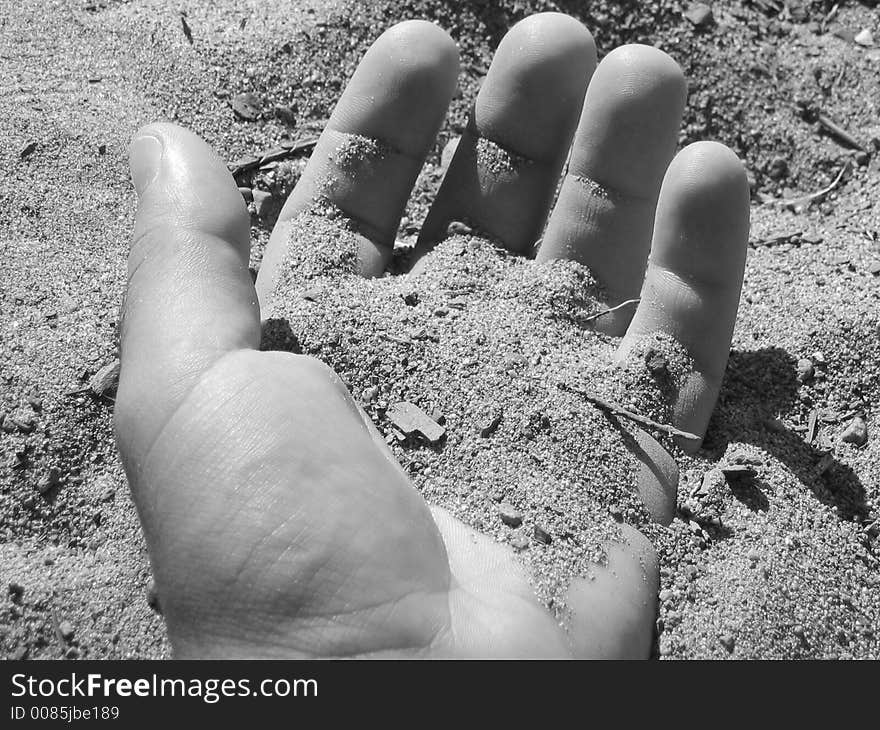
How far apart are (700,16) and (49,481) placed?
10.4 ft

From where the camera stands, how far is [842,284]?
302 cm

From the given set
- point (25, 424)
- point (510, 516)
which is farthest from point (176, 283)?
point (510, 516)

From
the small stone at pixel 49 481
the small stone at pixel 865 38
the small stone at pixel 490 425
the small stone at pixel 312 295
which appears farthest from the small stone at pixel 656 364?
the small stone at pixel 865 38

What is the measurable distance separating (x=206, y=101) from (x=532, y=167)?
54.0 inches

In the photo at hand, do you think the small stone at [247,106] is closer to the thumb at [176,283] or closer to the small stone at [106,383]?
the thumb at [176,283]

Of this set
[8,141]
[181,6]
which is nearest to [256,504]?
[8,141]

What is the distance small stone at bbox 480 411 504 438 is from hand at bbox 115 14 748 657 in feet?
1.01

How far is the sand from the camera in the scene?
2.29 meters

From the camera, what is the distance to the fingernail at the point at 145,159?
7.76 ft

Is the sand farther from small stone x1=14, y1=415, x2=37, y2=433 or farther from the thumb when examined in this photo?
the thumb

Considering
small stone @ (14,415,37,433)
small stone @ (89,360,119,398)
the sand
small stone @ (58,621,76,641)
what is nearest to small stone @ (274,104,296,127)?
the sand

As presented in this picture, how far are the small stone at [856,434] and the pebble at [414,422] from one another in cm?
129

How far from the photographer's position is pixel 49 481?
2414mm

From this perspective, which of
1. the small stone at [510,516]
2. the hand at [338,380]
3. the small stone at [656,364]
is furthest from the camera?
the small stone at [656,364]
